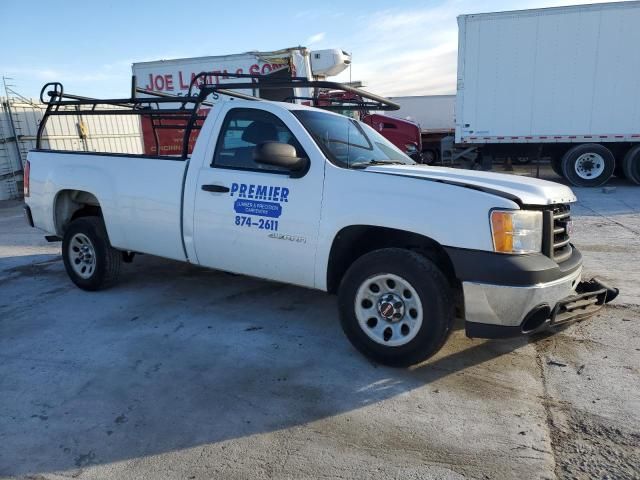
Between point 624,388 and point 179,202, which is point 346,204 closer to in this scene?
point 179,202

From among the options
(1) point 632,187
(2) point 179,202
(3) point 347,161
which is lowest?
(1) point 632,187

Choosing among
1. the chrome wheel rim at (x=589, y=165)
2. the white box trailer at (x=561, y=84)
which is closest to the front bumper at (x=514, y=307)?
the white box trailer at (x=561, y=84)

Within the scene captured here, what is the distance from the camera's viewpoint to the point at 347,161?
12.5 ft

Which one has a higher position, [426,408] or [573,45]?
[573,45]

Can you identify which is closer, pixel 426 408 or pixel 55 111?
pixel 426 408

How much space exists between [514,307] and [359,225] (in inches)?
47.1

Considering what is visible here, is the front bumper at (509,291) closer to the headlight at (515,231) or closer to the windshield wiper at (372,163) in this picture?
the headlight at (515,231)

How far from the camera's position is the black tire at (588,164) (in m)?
13.2

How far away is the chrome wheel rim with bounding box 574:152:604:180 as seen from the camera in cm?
1335

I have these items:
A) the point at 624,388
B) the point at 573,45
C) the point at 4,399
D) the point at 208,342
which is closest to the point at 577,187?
the point at 573,45

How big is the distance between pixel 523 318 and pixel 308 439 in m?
1.55

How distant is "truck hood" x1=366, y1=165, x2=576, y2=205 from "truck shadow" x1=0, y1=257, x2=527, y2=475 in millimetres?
1252

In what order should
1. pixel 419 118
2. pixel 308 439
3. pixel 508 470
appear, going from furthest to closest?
pixel 419 118 → pixel 308 439 → pixel 508 470

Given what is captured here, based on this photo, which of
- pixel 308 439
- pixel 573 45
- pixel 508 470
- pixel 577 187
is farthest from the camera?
pixel 577 187
